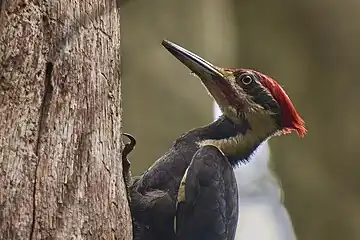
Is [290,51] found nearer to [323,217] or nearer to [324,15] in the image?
[324,15]

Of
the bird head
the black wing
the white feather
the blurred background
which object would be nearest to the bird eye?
the bird head

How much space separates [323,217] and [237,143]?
75 cm

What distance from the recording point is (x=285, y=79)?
263cm

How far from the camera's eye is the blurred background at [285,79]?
2447 millimetres

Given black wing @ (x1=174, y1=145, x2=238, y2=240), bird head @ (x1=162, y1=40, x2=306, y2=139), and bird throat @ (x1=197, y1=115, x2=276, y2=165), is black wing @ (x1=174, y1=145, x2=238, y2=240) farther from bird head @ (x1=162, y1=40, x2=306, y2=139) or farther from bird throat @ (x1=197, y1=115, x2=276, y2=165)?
bird head @ (x1=162, y1=40, x2=306, y2=139)

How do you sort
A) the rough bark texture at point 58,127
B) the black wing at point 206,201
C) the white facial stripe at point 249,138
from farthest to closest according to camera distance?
the white facial stripe at point 249,138
the black wing at point 206,201
the rough bark texture at point 58,127

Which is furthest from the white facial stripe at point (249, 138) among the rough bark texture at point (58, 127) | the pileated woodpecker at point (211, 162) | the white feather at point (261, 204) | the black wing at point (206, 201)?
the white feather at point (261, 204)

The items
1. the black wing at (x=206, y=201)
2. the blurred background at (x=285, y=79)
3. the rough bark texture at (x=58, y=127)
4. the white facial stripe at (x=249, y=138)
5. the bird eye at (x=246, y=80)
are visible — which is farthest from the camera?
the blurred background at (x=285, y=79)

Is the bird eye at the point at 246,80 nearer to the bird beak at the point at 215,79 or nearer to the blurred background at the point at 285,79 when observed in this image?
the bird beak at the point at 215,79

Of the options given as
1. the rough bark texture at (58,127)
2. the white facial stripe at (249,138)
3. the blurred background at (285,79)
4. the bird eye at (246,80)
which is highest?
the blurred background at (285,79)

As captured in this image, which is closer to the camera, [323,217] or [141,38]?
[323,217]

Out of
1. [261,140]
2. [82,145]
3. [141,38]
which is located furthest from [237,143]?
[141,38]

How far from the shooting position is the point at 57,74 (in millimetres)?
1239

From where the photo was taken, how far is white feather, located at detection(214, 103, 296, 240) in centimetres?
281
